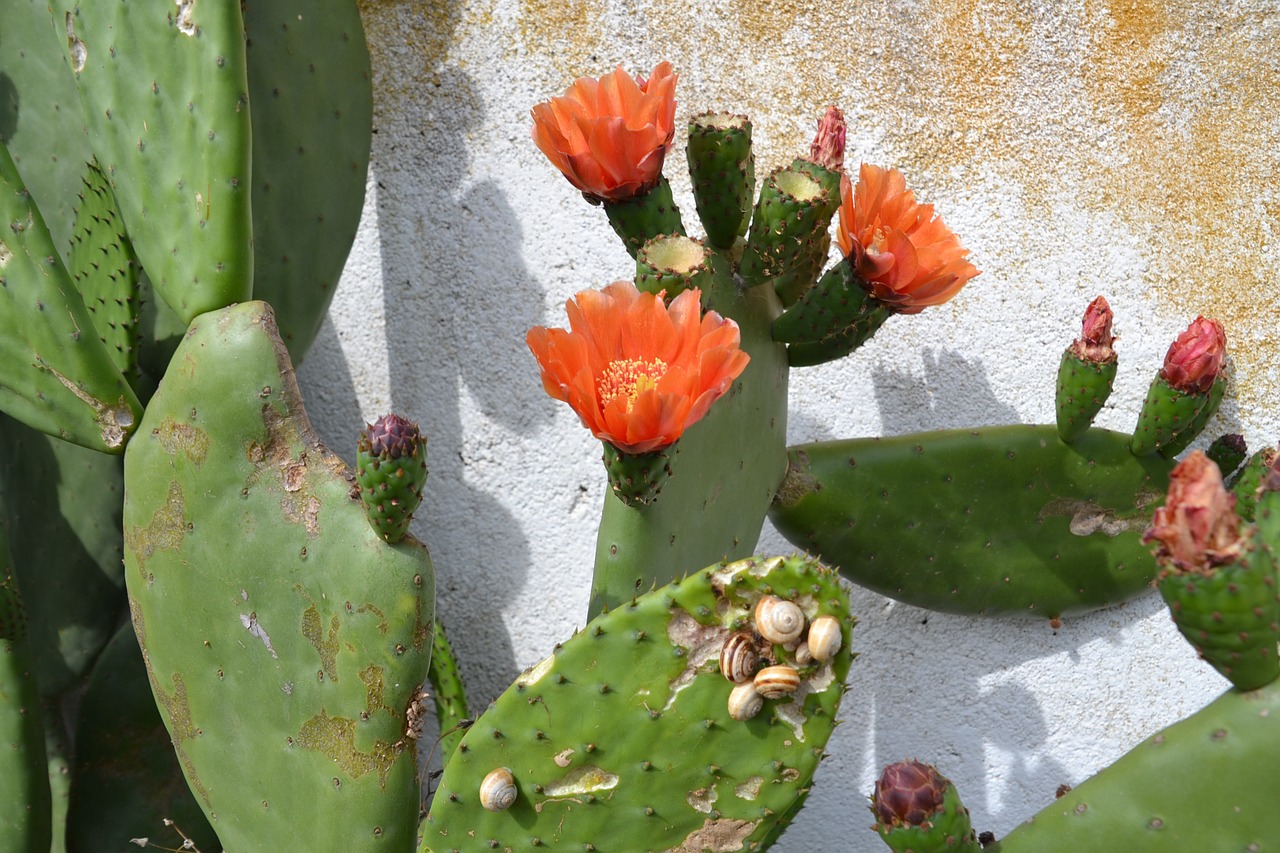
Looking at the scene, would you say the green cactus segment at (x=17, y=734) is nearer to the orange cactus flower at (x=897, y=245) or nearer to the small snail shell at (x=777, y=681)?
the small snail shell at (x=777, y=681)

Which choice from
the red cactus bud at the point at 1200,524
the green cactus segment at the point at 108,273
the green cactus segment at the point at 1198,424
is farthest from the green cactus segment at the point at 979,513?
the green cactus segment at the point at 108,273

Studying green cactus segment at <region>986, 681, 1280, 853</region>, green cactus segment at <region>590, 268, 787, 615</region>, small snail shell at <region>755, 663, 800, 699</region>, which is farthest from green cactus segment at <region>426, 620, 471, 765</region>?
green cactus segment at <region>986, 681, 1280, 853</region>

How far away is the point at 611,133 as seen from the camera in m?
1.00

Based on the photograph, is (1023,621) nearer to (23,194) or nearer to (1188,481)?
(1188,481)

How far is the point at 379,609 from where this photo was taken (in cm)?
101

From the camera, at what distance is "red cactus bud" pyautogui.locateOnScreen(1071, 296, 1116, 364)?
1.21 m

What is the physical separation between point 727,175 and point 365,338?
831 millimetres

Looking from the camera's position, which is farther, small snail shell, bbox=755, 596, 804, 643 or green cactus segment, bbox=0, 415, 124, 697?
green cactus segment, bbox=0, 415, 124, 697

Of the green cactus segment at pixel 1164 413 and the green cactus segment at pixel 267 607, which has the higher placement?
the green cactus segment at pixel 267 607

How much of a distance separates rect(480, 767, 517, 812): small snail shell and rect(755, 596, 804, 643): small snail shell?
29cm

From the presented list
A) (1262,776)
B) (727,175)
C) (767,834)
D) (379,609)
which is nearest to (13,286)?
(379,609)

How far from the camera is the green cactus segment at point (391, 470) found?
0.96 metres

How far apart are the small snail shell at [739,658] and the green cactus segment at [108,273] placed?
2.77 feet

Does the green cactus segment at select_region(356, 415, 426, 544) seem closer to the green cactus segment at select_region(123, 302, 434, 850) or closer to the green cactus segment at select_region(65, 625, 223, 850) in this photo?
the green cactus segment at select_region(123, 302, 434, 850)
